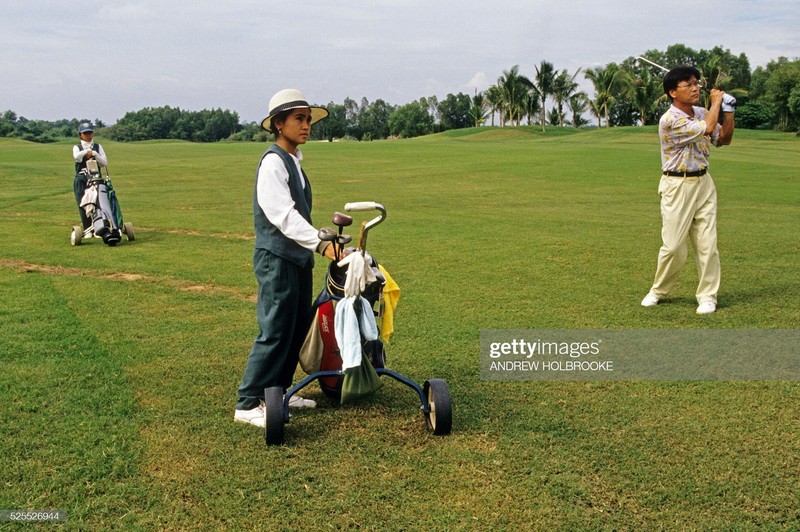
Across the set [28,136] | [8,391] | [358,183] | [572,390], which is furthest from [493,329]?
[28,136]

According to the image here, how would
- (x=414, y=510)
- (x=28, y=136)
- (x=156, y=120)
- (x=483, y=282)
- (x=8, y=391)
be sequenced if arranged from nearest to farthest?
1. (x=414, y=510)
2. (x=8, y=391)
3. (x=483, y=282)
4. (x=28, y=136)
5. (x=156, y=120)

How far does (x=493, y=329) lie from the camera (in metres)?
7.41

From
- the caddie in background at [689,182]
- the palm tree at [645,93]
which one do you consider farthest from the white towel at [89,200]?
the palm tree at [645,93]

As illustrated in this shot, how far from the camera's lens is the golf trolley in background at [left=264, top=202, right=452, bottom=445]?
4.70 metres

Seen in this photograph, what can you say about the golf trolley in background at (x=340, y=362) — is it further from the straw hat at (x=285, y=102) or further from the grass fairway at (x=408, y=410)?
the straw hat at (x=285, y=102)

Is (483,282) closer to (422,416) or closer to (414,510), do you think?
(422,416)

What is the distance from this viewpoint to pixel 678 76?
25.7 ft

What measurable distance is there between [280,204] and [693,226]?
5.18 metres

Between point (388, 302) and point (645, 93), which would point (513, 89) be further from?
point (388, 302)

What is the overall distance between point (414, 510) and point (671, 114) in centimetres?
554

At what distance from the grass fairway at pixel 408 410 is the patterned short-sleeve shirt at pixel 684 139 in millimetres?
1537

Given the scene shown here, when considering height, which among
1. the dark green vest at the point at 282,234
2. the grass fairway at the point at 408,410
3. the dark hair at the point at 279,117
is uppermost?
the dark hair at the point at 279,117

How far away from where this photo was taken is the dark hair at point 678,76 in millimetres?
7748

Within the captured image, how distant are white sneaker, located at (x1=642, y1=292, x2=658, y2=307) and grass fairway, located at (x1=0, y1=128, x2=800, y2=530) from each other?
11 centimetres
